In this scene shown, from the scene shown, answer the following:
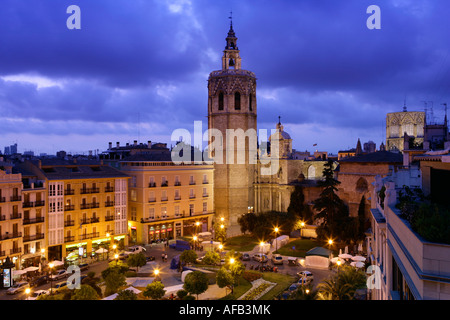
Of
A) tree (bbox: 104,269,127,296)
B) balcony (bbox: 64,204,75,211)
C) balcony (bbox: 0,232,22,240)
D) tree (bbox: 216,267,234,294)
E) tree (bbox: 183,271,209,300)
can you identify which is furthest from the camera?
balcony (bbox: 64,204,75,211)

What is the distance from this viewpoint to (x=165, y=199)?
42.9m

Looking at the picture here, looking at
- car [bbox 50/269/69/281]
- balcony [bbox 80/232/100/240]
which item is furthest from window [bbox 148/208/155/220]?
car [bbox 50/269/69/281]

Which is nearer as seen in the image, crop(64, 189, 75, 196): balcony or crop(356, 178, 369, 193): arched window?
crop(64, 189, 75, 196): balcony

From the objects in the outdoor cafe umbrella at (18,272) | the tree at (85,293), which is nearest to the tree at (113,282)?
the tree at (85,293)

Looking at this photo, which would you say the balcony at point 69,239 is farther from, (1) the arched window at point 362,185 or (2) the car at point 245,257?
(1) the arched window at point 362,185

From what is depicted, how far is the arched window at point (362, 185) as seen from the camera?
4178cm

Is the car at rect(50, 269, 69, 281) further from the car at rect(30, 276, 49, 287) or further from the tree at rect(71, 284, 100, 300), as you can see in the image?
the tree at rect(71, 284, 100, 300)

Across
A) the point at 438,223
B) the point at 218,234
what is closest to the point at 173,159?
the point at 218,234

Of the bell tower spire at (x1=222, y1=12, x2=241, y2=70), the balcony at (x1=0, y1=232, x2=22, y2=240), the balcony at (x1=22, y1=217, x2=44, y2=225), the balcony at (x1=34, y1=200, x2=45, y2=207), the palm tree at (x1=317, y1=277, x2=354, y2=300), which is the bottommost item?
the palm tree at (x1=317, y1=277, x2=354, y2=300)

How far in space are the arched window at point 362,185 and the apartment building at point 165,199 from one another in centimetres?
1830

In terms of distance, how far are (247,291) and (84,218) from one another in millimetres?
18949

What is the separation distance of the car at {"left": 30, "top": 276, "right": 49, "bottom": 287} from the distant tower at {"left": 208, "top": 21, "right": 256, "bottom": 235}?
26.7m

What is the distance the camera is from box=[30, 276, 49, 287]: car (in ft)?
87.2
